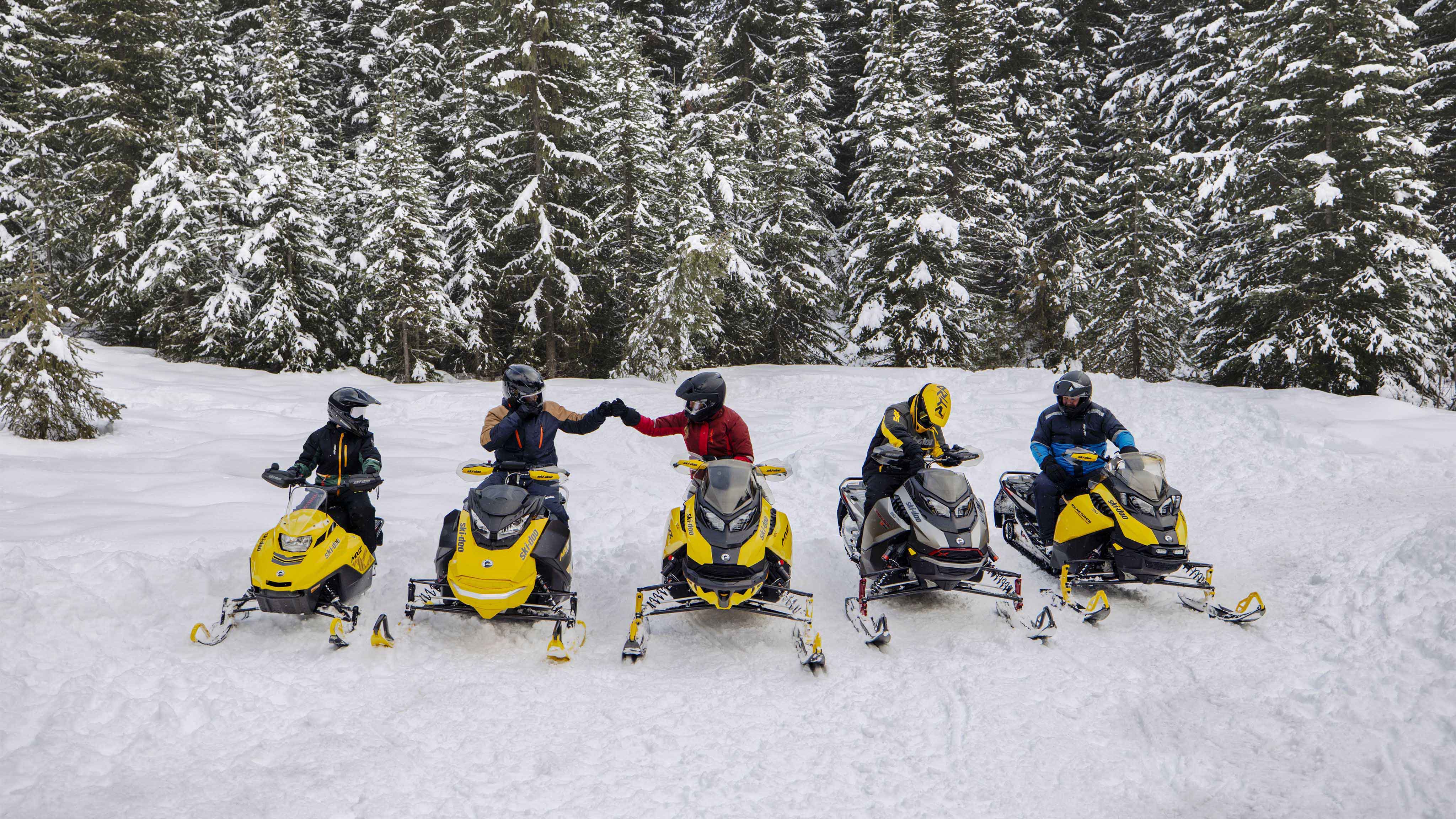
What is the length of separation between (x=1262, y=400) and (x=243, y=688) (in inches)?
549

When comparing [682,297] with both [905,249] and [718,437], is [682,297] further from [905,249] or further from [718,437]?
[718,437]

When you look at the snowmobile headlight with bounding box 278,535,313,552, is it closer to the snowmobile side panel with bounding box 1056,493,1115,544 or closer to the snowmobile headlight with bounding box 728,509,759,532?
the snowmobile headlight with bounding box 728,509,759,532

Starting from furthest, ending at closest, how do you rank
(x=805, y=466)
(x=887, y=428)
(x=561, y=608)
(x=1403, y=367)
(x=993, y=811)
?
(x=1403, y=367) < (x=805, y=466) < (x=887, y=428) < (x=561, y=608) < (x=993, y=811)

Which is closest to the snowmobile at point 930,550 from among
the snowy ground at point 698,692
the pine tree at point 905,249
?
the snowy ground at point 698,692

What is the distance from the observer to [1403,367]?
14562 millimetres

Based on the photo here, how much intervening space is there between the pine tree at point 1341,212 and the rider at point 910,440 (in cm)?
1213

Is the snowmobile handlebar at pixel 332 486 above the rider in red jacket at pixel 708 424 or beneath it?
beneath

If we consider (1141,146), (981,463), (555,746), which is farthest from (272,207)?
(1141,146)

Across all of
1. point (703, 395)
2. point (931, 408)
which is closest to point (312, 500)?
point (703, 395)

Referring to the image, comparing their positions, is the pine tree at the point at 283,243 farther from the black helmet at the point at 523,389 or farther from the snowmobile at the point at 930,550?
the snowmobile at the point at 930,550

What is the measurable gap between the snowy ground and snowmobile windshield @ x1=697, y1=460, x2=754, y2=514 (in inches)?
39.9

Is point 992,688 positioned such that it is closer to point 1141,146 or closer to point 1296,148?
point 1296,148

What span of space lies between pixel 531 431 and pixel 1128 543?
4.47m

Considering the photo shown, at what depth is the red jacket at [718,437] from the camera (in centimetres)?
627
